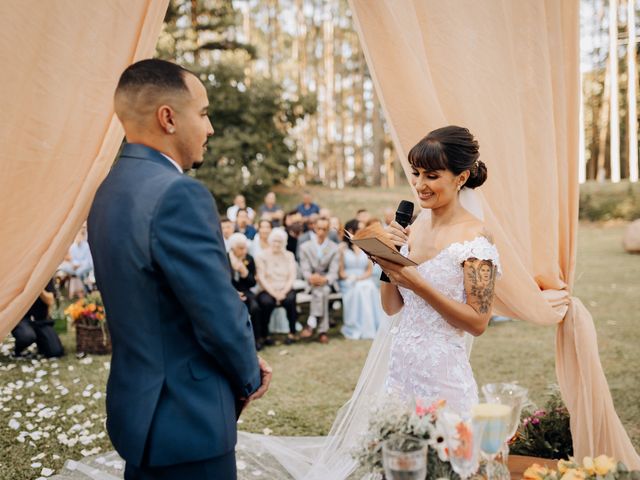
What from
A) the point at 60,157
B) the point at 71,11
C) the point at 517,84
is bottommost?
the point at 60,157

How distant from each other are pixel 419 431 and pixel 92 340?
264 inches

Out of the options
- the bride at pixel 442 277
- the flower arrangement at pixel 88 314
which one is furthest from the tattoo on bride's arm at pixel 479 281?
the flower arrangement at pixel 88 314

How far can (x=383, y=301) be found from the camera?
10.3ft

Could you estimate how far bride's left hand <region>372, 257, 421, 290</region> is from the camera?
2.62 m

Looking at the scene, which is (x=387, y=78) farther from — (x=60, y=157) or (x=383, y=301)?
(x=60, y=157)

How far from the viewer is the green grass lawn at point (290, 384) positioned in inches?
189

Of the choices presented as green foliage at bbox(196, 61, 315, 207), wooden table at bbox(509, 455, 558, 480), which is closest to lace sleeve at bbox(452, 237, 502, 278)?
wooden table at bbox(509, 455, 558, 480)

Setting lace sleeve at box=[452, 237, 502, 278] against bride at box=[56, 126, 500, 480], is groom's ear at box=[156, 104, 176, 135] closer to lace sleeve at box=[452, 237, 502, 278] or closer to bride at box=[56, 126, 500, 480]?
bride at box=[56, 126, 500, 480]

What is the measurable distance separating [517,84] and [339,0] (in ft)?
102

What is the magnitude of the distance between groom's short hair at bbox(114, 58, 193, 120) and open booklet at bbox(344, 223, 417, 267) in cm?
84

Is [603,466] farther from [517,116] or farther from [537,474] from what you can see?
[517,116]

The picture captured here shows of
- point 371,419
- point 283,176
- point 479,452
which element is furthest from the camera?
point 283,176

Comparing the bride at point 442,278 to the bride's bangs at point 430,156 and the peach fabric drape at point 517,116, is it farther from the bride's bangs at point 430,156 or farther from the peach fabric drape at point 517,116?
the peach fabric drape at point 517,116

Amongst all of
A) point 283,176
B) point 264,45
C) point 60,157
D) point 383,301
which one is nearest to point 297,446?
point 383,301
